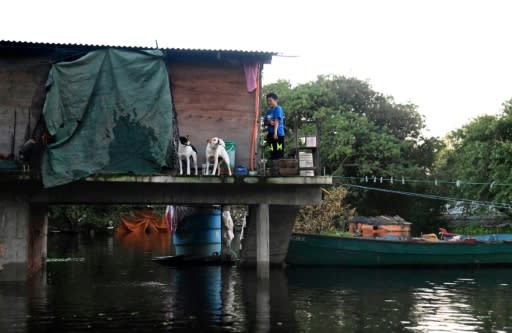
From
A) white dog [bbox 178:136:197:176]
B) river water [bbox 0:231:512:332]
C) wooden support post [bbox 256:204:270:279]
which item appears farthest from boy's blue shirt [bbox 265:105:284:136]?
river water [bbox 0:231:512:332]

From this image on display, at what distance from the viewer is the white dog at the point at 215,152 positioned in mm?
20422

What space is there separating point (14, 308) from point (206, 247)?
15212mm

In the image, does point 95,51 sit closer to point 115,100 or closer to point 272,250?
Result: point 115,100

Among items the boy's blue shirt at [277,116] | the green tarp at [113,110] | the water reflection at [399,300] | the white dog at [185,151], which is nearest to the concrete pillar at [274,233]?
the water reflection at [399,300]

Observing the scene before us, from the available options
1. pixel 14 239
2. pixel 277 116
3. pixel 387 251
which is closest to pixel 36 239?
pixel 14 239

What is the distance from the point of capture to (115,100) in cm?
2042

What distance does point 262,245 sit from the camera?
21062 mm

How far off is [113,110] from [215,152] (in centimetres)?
306

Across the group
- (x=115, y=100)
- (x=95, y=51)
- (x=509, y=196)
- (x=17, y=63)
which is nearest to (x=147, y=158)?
(x=115, y=100)

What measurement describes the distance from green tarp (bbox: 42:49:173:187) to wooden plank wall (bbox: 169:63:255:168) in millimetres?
1145

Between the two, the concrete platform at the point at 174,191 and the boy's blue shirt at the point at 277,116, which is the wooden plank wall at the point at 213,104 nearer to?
the boy's blue shirt at the point at 277,116

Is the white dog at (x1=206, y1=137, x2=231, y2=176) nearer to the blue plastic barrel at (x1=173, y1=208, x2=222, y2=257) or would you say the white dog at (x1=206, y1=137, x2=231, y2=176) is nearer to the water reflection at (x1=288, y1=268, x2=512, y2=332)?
the water reflection at (x1=288, y1=268, x2=512, y2=332)

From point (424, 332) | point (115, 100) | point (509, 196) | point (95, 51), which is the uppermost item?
point (95, 51)

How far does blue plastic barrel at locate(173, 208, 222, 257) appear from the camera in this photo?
30750 mm
